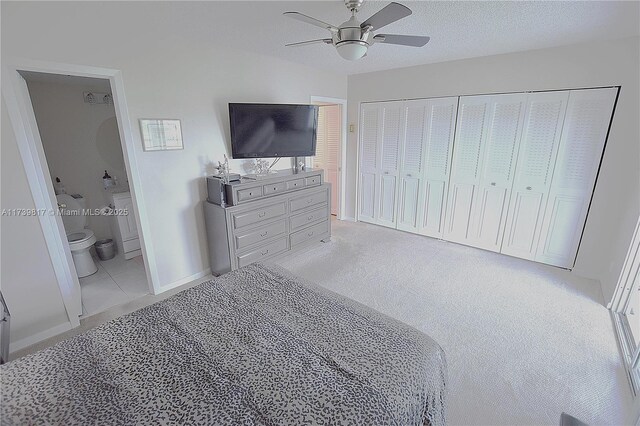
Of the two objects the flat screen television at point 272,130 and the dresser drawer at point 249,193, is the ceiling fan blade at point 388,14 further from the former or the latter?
the dresser drawer at point 249,193

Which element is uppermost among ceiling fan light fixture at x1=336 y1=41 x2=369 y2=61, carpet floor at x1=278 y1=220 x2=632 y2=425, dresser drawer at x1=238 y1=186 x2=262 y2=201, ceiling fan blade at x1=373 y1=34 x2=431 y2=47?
ceiling fan blade at x1=373 y1=34 x2=431 y2=47

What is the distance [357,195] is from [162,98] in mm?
3186

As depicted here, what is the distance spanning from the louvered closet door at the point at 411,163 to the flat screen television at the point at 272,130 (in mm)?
1384

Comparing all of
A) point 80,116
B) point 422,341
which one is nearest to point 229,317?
point 422,341

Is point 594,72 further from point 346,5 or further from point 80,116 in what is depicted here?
point 80,116

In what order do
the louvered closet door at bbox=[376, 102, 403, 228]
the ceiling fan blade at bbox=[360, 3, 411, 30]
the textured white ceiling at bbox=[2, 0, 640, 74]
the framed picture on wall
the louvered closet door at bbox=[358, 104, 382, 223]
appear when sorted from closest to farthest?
the ceiling fan blade at bbox=[360, 3, 411, 30] < the textured white ceiling at bbox=[2, 0, 640, 74] < the framed picture on wall < the louvered closet door at bbox=[376, 102, 403, 228] < the louvered closet door at bbox=[358, 104, 382, 223]

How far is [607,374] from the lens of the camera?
6.24 ft

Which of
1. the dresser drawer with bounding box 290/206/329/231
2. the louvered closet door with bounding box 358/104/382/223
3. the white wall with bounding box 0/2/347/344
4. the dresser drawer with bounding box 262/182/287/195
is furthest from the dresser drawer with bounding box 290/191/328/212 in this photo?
the louvered closet door with bounding box 358/104/382/223

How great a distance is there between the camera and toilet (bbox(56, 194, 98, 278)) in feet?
10.0

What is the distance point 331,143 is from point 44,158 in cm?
373

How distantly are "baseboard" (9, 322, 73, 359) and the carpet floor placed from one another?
2047 millimetres

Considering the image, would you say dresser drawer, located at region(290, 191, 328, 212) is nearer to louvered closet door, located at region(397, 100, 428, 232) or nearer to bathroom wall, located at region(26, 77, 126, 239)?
louvered closet door, located at region(397, 100, 428, 232)

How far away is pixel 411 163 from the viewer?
4.17 m

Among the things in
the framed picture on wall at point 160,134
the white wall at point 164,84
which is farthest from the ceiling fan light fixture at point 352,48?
the framed picture on wall at point 160,134
